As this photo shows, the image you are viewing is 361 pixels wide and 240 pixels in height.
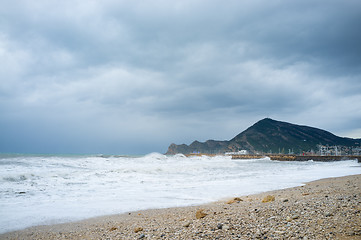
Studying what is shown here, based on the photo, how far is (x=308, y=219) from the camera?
12.4 feet

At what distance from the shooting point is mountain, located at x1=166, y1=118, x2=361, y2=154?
132000 millimetres

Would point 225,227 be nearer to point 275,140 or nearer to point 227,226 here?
point 227,226

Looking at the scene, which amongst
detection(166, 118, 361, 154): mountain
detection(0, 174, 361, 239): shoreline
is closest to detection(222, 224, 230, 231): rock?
detection(0, 174, 361, 239): shoreline

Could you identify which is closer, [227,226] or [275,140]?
[227,226]

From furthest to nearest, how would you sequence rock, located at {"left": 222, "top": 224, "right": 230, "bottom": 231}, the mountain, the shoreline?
the mountain < rock, located at {"left": 222, "top": 224, "right": 230, "bottom": 231} < the shoreline

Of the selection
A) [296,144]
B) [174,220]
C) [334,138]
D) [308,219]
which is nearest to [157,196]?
[174,220]

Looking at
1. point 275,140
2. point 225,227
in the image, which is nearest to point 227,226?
point 225,227

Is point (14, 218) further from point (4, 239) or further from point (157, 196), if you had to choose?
point (157, 196)

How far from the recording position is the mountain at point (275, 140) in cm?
13200

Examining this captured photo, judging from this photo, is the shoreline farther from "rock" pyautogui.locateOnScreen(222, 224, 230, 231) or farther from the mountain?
the mountain

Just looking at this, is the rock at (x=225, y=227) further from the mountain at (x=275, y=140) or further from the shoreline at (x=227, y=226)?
the mountain at (x=275, y=140)

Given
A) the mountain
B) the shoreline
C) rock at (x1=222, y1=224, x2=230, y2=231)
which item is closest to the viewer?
the shoreline

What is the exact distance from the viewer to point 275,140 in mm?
142750

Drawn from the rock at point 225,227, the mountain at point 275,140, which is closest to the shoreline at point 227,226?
the rock at point 225,227
